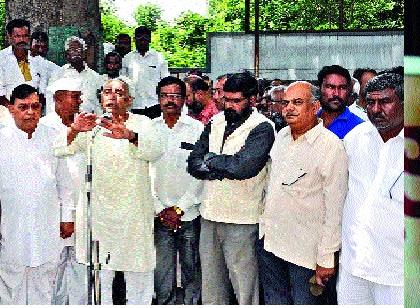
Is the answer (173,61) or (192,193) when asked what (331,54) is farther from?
(173,61)

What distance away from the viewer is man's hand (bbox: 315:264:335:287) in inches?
147

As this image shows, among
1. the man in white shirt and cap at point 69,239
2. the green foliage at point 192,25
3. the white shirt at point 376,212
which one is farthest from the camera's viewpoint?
the green foliage at point 192,25

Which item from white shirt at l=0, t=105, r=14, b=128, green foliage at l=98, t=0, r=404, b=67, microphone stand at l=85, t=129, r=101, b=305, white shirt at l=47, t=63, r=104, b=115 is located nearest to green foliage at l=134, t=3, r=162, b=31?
green foliage at l=98, t=0, r=404, b=67

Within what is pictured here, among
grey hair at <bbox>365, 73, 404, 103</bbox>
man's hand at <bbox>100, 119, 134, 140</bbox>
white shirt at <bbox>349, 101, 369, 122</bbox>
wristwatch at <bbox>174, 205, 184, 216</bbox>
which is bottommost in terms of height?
wristwatch at <bbox>174, 205, 184, 216</bbox>

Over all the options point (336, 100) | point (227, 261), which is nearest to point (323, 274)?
point (227, 261)

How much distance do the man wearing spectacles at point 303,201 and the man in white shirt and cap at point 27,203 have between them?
1.30m

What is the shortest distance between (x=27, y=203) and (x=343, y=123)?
1812 millimetres

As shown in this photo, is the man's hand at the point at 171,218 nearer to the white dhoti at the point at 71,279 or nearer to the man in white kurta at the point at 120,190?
the man in white kurta at the point at 120,190

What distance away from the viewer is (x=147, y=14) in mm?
38156

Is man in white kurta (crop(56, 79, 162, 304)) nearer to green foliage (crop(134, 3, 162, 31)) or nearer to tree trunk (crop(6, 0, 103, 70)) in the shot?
tree trunk (crop(6, 0, 103, 70))

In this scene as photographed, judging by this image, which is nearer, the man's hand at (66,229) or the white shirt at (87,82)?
the man's hand at (66,229)

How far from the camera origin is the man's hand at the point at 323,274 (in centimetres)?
372

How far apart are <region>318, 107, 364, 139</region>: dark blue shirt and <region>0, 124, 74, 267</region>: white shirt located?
5.25 ft

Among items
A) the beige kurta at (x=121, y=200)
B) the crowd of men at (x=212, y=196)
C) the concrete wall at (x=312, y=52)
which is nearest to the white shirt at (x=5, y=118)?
the crowd of men at (x=212, y=196)
